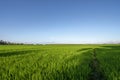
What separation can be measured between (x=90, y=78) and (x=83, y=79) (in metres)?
0.79

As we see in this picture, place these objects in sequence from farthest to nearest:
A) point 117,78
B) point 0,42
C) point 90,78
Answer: point 0,42
point 90,78
point 117,78

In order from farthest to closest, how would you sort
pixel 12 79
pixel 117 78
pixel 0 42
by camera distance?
pixel 0 42, pixel 12 79, pixel 117 78

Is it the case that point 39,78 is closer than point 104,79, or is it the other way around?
point 39,78

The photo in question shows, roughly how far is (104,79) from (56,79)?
192 cm

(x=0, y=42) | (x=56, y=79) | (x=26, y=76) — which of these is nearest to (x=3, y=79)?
(x=26, y=76)

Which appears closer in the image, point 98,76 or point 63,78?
point 63,78

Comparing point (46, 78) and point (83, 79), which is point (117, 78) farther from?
point (46, 78)

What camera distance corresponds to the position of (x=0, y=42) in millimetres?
116000

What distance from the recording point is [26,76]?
673 centimetres

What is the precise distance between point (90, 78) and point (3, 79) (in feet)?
11.1

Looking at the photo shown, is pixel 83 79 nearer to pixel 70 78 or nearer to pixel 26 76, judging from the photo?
pixel 70 78

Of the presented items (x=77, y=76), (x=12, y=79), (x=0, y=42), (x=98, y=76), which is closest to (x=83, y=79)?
(x=77, y=76)

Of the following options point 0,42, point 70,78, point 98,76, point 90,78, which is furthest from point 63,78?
point 0,42

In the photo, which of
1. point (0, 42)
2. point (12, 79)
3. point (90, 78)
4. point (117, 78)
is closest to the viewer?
point (117, 78)
